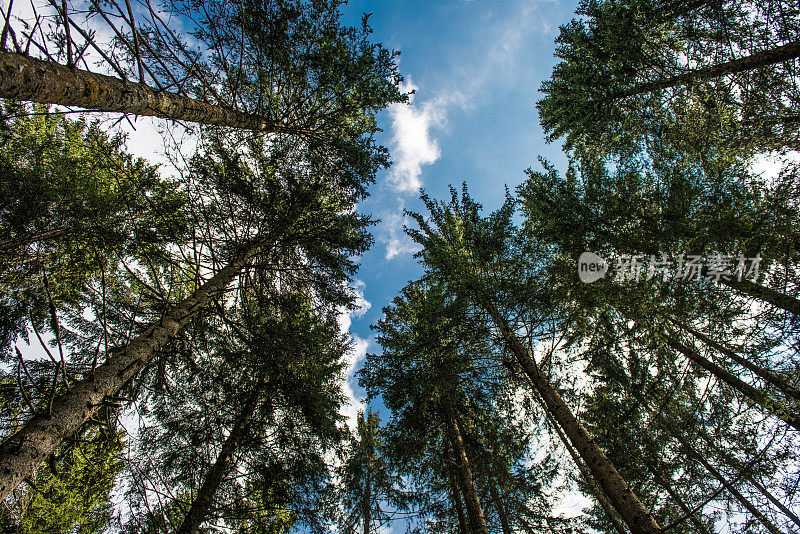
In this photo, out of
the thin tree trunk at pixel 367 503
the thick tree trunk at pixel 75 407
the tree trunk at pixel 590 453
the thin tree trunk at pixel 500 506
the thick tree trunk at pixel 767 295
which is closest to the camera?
the thick tree trunk at pixel 75 407

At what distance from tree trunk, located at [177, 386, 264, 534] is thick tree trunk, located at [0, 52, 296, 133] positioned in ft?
15.7

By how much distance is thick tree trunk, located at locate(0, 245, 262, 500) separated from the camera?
2.12 m

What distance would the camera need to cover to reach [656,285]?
4.62m

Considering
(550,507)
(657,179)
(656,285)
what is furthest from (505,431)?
(657,179)

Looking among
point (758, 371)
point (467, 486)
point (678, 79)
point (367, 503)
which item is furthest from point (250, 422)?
point (678, 79)

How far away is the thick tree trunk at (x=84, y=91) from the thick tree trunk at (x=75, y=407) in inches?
98.5

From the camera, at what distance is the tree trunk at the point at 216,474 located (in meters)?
4.40

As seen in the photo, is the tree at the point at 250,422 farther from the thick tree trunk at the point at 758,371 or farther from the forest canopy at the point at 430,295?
the thick tree trunk at the point at 758,371

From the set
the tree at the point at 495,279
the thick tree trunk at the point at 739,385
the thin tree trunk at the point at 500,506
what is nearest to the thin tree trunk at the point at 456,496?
the thin tree trunk at the point at 500,506

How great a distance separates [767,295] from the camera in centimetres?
576

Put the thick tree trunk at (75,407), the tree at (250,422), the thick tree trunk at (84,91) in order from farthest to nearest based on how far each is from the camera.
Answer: the tree at (250,422) < the thick tree trunk at (84,91) < the thick tree trunk at (75,407)

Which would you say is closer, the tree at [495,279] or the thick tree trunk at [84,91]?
the thick tree trunk at [84,91]

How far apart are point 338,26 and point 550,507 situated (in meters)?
12.5

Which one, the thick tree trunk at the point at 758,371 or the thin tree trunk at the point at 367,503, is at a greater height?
the thin tree trunk at the point at 367,503
